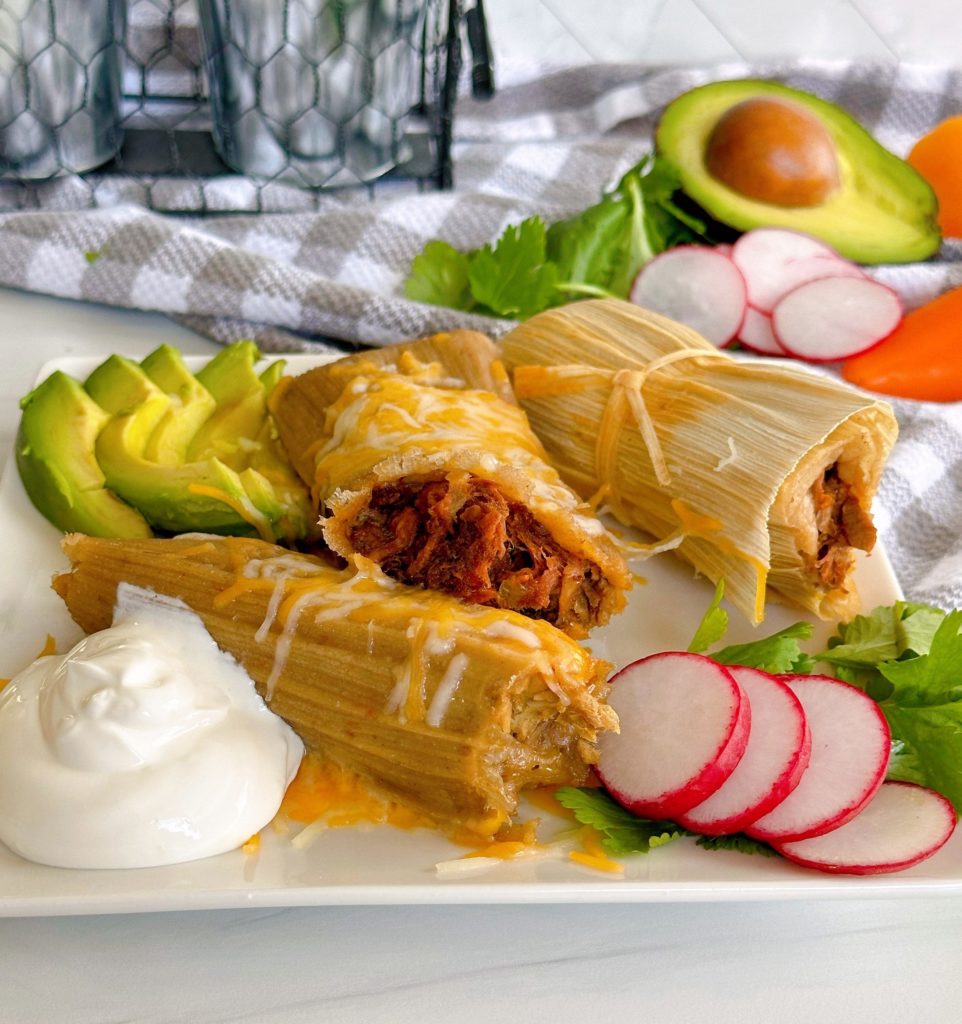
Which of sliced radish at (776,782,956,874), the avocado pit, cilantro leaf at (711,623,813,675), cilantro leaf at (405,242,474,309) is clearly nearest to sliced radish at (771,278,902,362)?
the avocado pit

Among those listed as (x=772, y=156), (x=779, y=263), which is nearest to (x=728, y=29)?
(x=772, y=156)

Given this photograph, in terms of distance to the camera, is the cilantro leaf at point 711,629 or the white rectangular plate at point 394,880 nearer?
the white rectangular plate at point 394,880

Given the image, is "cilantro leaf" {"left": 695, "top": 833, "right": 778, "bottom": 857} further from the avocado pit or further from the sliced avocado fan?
the avocado pit

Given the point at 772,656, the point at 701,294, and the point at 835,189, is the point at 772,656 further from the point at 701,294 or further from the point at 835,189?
the point at 835,189

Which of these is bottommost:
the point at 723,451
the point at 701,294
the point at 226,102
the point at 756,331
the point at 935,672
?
the point at 756,331

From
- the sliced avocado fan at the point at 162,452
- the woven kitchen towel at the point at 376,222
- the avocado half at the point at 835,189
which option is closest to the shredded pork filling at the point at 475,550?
the sliced avocado fan at the point at 162,452

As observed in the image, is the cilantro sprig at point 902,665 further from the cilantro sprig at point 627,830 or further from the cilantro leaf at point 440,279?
the cilantro leaf at point 440,279

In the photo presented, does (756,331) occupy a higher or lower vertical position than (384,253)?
lower
